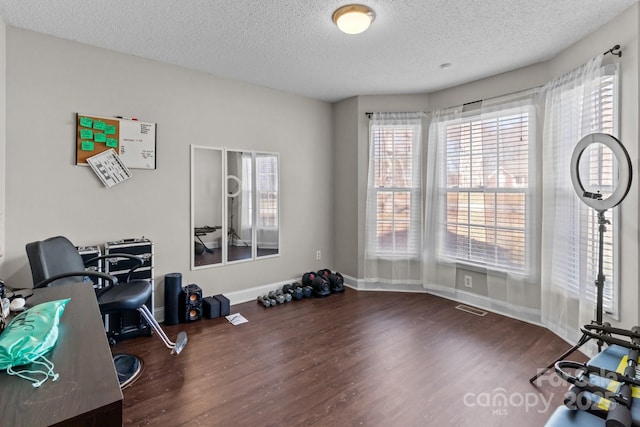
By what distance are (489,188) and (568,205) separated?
0.82 meters

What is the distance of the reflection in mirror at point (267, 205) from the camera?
388cm

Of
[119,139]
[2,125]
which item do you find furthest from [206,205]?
[2,125]

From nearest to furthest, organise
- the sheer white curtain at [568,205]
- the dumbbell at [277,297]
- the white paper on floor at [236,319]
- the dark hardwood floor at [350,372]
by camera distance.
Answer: the dark hardwood floor at [350,372], the sheer white curtain at [568,205], the white paper on floor at [236,319], the dumbbell at [277,297]

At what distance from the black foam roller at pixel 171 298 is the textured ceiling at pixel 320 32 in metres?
2.15

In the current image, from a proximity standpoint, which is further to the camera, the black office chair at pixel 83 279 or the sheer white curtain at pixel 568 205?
the sheer white curtain at pixel 568 205

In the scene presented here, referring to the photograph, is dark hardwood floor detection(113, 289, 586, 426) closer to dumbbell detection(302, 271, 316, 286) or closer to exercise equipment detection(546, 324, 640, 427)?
exercise equipment detection(546, 324, 640, 427)

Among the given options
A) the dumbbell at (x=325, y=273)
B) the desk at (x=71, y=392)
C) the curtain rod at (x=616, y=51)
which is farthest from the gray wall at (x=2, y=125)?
the curtain rod at (x=616, y=51)

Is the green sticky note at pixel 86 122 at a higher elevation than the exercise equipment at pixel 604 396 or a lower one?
higher

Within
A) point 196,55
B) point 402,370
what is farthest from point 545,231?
point 196,55

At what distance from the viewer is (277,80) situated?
3.62 m

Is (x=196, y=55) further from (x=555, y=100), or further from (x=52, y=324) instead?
(x=555, y=100)

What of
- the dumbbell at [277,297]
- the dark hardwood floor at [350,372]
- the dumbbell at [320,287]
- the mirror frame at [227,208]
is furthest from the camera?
the dumbbell at [320,287]

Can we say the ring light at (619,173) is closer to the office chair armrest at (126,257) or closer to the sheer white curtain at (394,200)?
the sheer white curtain at (394,200)

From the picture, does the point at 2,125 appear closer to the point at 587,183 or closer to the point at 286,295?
the point at 286,295
